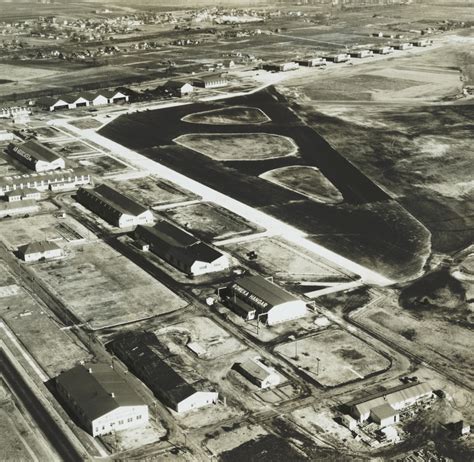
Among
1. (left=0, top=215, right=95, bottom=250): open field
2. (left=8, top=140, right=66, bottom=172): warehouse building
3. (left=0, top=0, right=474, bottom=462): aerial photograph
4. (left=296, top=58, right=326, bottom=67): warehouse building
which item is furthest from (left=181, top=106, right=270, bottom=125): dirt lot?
(left=296, top=58, right=326, bottom=67): warehouse building

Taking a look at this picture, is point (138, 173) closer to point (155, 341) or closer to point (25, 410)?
point (155, 341)

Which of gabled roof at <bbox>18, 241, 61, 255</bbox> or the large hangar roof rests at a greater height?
gabled roof at <bbox>18, 241, 61, 255</bbox>

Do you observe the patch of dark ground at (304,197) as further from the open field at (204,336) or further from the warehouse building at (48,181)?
the open field at (204,336)

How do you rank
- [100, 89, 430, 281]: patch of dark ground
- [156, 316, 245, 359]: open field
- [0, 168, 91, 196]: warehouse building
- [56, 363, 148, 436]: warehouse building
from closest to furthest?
[56, 363, 148, 436]: warehouse building < [156, 316, 245, 359]: open field < [100, 89, 430, 281]: patch of dark ground < [0, 168, 91, 196]: warehouse building

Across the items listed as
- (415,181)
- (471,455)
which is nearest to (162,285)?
(471,455)

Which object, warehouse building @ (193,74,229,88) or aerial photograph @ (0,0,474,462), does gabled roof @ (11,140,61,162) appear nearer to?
aerial photograph @ (0,0,474,462)

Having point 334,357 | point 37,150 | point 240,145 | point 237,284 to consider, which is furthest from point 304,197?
point 37,150
